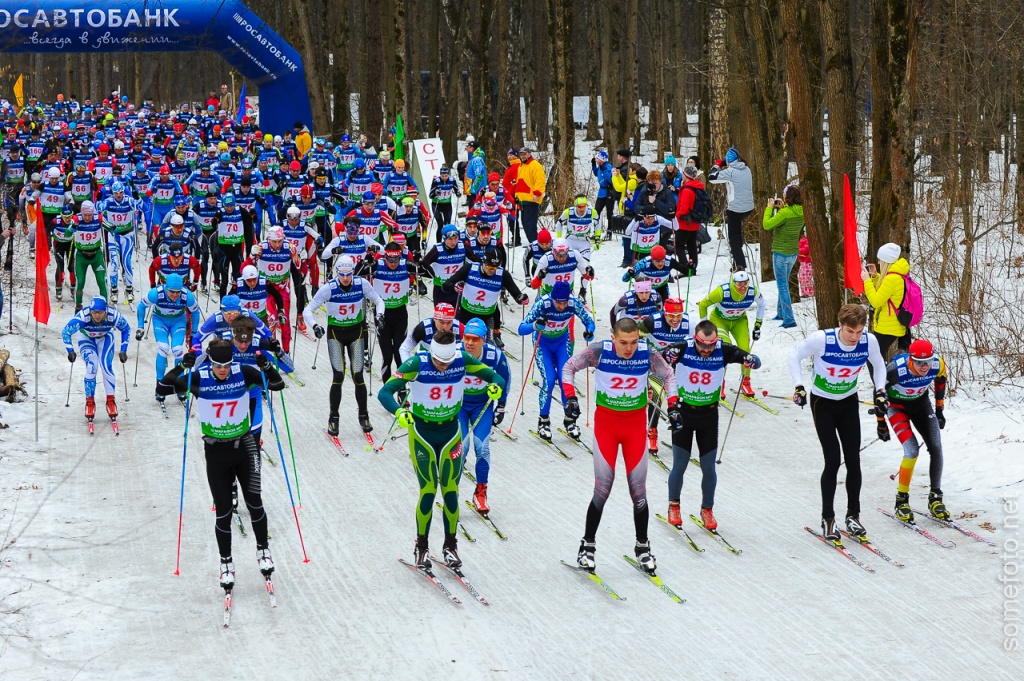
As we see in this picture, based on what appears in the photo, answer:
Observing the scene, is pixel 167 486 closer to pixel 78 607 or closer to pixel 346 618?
pixel 78 607

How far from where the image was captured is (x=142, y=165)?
23.2 m

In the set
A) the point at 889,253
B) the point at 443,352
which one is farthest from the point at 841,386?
the point at 443,352

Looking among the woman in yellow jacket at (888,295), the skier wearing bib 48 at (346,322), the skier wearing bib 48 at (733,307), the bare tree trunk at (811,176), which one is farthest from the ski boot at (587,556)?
the bare tree trunk at (811,176)

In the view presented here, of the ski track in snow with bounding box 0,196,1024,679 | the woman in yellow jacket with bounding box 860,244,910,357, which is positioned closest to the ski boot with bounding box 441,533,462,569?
the ski track in snow with bounding box 0,196,1024,679

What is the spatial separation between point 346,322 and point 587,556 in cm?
474

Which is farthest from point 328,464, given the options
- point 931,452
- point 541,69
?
point 541,69

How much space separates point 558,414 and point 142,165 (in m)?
12.5

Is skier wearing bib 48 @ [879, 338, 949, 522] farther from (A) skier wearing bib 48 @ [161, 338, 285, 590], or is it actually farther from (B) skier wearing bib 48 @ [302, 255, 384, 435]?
(B) skier wearing bib 48 @ [302, 255, 384, 435]

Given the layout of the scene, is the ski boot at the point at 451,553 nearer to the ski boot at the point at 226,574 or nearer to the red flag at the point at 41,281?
the ski boot at the point at 226,574

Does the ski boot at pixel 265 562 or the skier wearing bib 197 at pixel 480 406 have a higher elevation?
the skier wearing bib 197 at pixel 480 406

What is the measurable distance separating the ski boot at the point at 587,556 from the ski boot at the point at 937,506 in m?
3.13

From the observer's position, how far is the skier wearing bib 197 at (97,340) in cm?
1362

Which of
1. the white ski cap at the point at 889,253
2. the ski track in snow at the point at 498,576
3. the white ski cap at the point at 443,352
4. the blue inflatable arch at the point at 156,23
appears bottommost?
the ski track in snow at the point at 498,576

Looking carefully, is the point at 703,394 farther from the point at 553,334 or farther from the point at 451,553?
the point at 553,334
